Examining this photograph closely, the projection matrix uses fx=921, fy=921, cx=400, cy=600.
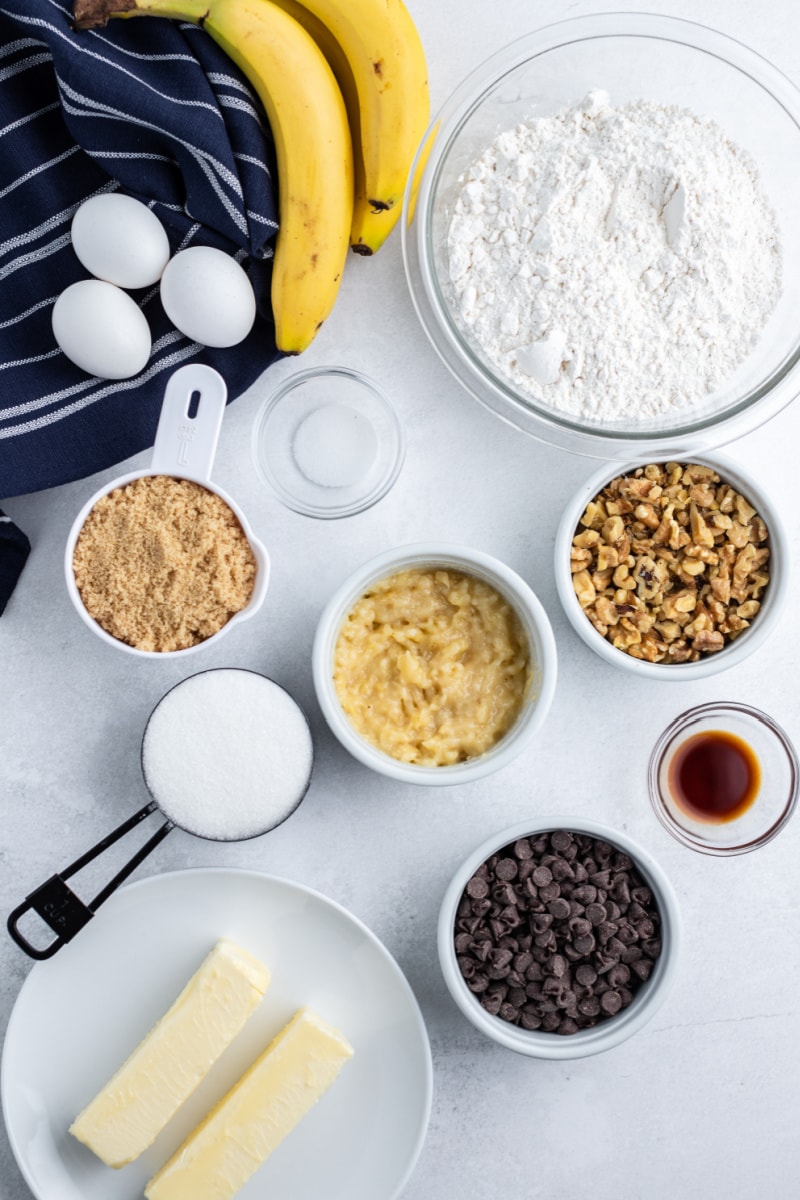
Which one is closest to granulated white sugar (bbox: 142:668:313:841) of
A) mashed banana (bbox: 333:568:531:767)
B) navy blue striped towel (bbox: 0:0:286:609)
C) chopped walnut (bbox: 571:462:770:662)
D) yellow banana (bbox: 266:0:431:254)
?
mashed banana (bbox: 333:568:531:767)

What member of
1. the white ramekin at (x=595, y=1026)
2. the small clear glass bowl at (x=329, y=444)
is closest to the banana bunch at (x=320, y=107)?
the small clear glass bowl at (x=329, y=444)

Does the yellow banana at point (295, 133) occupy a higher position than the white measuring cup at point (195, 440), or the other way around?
the yellow banana at point (295, 133)

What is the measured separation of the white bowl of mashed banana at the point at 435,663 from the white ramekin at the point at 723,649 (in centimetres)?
6

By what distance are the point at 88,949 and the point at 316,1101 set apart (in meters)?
0.39

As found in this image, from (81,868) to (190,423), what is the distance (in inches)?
26.4

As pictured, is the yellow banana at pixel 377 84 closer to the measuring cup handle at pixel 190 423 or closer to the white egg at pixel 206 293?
the white egg at pixel 206 293

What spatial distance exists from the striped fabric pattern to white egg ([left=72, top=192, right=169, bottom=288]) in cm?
4

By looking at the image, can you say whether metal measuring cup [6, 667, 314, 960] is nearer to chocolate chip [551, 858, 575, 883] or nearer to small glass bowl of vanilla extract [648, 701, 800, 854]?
chocolate chip [551, 858, 575, 883]

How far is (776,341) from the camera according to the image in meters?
1.35

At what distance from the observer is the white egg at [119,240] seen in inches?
48.3

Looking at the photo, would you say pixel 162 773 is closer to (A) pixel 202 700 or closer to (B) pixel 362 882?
(A) pixel 202 700

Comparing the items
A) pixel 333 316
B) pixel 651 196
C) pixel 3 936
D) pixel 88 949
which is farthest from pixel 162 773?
pixel 651 196

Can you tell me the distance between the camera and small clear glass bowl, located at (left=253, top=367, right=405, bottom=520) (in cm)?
144

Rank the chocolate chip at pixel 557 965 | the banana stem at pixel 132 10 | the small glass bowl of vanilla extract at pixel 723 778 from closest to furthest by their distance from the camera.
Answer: the banana stem at pixel 132 10, the chocolate chip at pixel 557 965, the small glass bowl of vanilla extract at pixel 723 778
